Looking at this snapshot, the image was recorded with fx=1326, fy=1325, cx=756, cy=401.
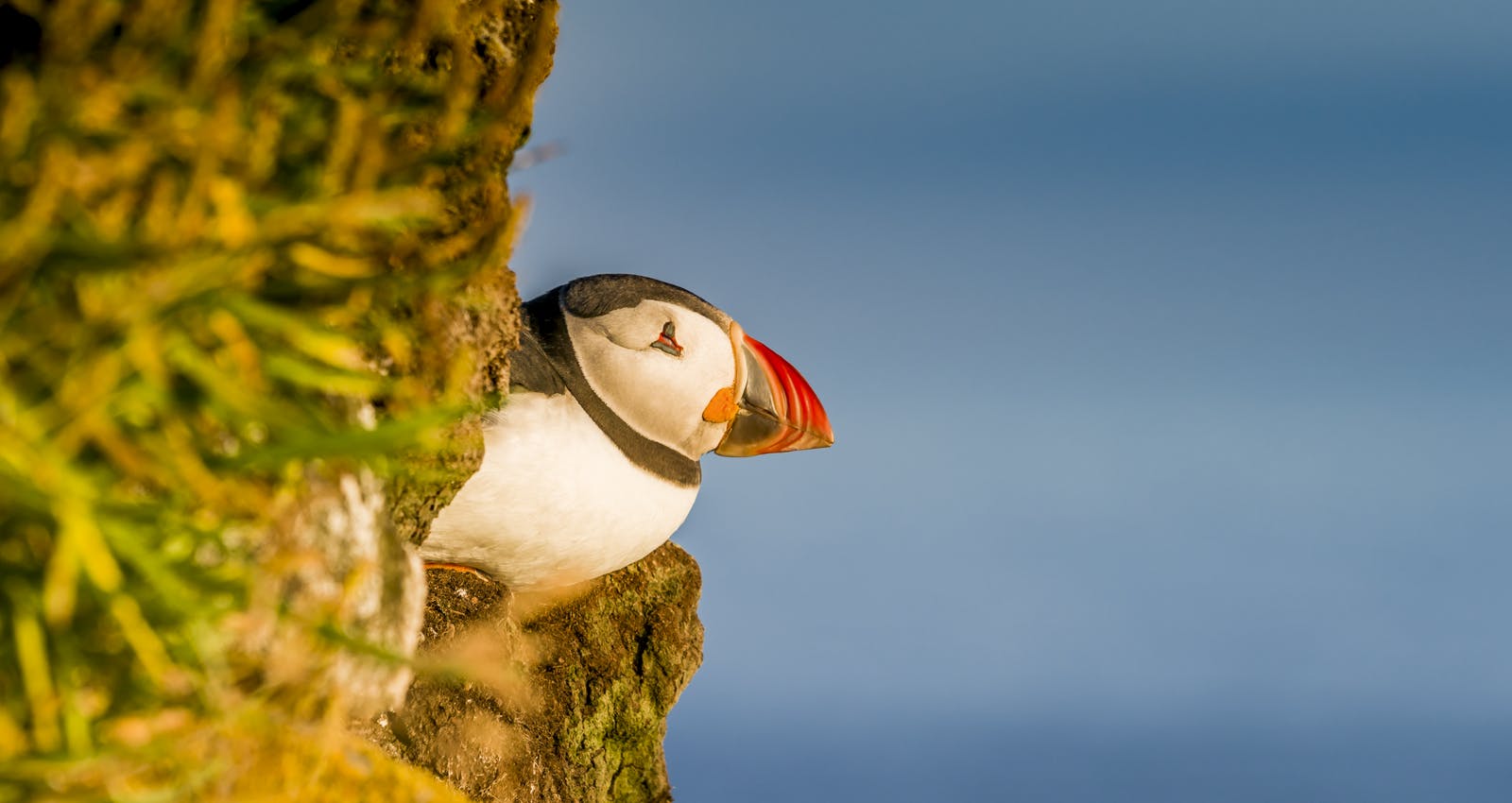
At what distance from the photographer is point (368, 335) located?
1526mm

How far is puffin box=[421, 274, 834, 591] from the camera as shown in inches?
110

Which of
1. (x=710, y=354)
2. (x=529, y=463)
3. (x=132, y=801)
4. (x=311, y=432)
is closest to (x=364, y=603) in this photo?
(x=311, y=432)

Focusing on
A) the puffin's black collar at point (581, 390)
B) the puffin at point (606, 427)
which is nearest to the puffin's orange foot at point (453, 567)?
the puffin at point (606, 427)

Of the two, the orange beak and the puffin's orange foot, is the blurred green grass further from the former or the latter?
the orange beak

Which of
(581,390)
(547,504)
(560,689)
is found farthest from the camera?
(560,689)

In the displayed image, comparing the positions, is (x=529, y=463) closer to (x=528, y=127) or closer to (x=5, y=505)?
(x=528, y=127)

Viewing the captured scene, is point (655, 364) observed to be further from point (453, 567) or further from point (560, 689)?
point (560, 689)

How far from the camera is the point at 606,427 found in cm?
299

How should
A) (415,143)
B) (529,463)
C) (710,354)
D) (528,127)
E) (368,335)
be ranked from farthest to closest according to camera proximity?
(710,354) → (529,463) → (528,127) → (415,143) → (368,335)

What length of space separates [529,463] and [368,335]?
1.26 meters

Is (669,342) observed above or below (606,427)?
above

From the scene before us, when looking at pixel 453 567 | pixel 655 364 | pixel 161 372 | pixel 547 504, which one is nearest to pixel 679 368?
pixel 655 364

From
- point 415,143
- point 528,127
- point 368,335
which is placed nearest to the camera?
point 368,335

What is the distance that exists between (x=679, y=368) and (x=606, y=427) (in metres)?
0.24
